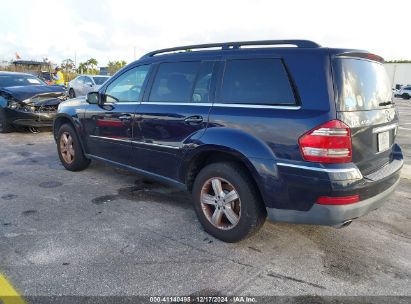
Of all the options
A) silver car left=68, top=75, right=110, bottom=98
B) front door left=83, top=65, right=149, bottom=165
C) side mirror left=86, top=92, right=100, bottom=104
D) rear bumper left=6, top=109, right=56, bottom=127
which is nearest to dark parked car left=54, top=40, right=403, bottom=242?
front door left=83, top=65, right=149, bottom=165

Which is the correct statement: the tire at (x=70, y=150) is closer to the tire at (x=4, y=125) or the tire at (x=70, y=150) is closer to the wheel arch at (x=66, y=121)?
the wheel arch at (x=66, y=121)

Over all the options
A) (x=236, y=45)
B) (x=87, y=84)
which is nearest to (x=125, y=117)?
(x=236, y=45)

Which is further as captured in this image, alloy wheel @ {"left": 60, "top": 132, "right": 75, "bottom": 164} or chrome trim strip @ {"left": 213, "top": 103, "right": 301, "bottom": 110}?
alloy wheel @ {"left": 60, "top": 132, "right": 75, "bottom": 164}

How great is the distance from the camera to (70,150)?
5715 mm

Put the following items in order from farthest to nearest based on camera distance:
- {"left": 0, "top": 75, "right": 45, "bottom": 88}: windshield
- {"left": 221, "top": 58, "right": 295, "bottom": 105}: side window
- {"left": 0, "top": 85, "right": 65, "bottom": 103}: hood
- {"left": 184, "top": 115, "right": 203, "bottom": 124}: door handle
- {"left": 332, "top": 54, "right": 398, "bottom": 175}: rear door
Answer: {"left": 0, "top": 75, "right": 45, "bottom": 88}: windshield
{"left": 0, "top": 85, "right": 65, "bottom": 103}: hood
{"left": 184, "top": 115, "right": 203, "bottom": 124}: door handle
{"left": 221, "top": 58, "right": 295, "bottom": 105}: side window
{"left": 332, "top": 54, "right": 398, "bottom": 175}: rear door

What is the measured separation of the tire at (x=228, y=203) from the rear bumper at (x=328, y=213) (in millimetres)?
195

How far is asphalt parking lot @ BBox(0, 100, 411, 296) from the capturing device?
8.95ft

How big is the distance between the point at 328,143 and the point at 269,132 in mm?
476

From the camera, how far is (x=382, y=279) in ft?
9.27

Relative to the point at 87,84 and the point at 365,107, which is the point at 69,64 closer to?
the point at 87,84

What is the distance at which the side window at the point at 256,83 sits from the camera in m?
2.97

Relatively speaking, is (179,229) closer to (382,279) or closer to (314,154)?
(314,154)

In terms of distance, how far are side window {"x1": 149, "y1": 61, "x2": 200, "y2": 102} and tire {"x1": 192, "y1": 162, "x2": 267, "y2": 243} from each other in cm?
88

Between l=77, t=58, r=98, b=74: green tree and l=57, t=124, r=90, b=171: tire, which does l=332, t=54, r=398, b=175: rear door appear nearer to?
l=57, t=124, r=90, b=171: tire
